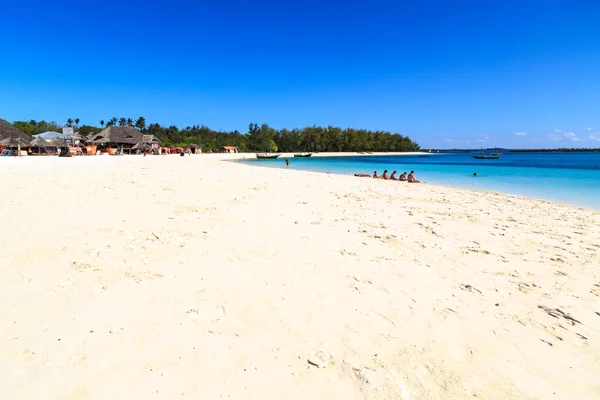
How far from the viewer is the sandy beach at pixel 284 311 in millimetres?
2291

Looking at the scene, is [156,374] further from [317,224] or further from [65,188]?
[65,188]

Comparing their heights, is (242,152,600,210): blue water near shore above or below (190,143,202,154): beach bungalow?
below

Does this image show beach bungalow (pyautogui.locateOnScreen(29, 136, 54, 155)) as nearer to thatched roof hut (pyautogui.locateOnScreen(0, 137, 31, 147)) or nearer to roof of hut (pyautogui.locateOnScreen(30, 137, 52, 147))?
roof of hut (pyautogui.locateOnScreen(30, 137, 52, 147))

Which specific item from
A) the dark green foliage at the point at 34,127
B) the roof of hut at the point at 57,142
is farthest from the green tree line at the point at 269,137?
the roof of hut at the point at 57,142

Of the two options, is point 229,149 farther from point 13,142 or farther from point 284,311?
point 284,311

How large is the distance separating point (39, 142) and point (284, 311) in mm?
48550

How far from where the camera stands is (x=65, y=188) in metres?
Answer: 8.79

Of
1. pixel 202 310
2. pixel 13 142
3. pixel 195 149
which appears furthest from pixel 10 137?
pixel 202 310

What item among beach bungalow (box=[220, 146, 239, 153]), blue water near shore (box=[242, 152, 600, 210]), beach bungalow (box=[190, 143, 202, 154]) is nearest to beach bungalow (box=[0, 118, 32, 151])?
blue water near shore (box=[242, 152, 600, 210])

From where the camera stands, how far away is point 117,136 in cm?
5362

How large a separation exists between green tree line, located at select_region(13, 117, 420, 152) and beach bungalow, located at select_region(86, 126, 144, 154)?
1674 centimetres

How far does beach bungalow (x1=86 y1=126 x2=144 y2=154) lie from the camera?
172 ft

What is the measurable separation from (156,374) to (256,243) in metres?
3.00

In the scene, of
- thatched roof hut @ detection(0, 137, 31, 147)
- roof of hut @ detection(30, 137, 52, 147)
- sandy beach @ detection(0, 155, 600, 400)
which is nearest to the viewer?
sandy beach @ detection(0, 155, 600, 400)
